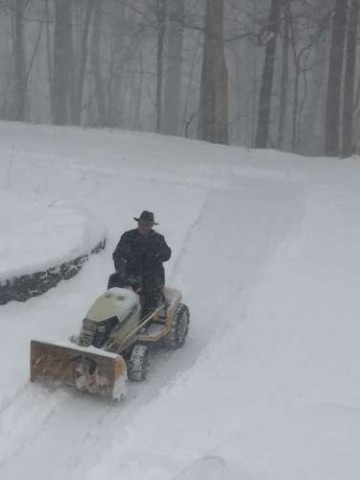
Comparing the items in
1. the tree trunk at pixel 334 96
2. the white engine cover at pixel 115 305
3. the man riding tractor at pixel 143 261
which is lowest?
the white engine cover at pixel 115 305

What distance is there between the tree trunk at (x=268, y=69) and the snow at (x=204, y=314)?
5217 mm

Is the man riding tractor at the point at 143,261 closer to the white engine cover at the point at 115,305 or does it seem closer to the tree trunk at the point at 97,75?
the white engine cover at the point at 115,305

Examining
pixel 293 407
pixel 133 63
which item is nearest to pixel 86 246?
pixel 293 407

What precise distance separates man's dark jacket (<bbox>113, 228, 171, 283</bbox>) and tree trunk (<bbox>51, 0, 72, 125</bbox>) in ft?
62.3

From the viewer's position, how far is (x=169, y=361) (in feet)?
25.0

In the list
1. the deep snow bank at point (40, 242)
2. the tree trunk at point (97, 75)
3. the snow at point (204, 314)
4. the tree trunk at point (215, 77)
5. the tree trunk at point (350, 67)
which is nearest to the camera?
the snow at point (204, 314)

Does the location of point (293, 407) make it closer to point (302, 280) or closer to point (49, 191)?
point (302, 280)

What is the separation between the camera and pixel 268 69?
20641 millimetres

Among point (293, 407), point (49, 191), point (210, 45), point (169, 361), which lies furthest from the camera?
point (210, 45)

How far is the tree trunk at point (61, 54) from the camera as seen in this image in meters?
25.2

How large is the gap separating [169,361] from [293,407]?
1.71 metres

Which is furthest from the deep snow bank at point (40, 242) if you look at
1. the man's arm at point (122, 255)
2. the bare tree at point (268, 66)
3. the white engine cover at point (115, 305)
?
the bare tree at point (268, 66)

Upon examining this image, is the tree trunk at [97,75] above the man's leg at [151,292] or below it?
above

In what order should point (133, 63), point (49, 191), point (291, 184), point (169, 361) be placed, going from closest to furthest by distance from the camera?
1. point (169, 361)
2. point (49, 191)
3. point (291, 184)
4. point (133, 63)
